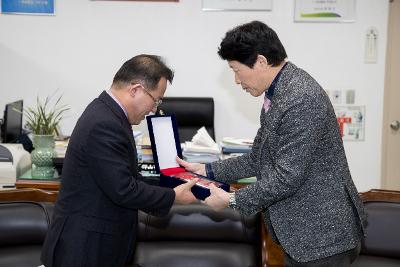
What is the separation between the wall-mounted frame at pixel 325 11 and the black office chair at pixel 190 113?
1.20m

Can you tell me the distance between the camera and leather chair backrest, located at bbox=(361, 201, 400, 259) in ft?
6.72

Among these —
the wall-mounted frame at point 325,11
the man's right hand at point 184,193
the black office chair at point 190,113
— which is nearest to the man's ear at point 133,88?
the man's right hand at point 184,193

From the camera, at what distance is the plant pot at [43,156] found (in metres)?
2.57

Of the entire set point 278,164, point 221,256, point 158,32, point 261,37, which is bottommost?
point 221,256

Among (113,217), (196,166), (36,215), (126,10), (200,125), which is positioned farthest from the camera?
(126,10)

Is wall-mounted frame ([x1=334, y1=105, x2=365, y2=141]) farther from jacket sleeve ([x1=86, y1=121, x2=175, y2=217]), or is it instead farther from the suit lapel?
jacket sleeve ([x1=86, y1=121, x2=175, y2=217])

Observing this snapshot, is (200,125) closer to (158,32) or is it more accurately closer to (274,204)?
(158,32)

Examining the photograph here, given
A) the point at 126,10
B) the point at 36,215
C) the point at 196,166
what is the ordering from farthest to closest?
the point at 126,10 → the point at 196,166 → the point at 36,215

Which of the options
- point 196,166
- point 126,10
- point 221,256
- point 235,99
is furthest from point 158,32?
point 221,256

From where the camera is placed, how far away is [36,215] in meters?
2.00

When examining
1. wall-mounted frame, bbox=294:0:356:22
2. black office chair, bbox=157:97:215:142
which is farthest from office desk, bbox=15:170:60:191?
wall-mounted frame, bbox=294:0:356:22

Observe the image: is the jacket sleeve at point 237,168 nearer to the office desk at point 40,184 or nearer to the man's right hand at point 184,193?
the man's right hand at point 184,193

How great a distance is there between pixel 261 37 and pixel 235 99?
9.49 feet

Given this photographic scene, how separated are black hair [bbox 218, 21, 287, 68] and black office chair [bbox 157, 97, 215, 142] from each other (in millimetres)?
2410
